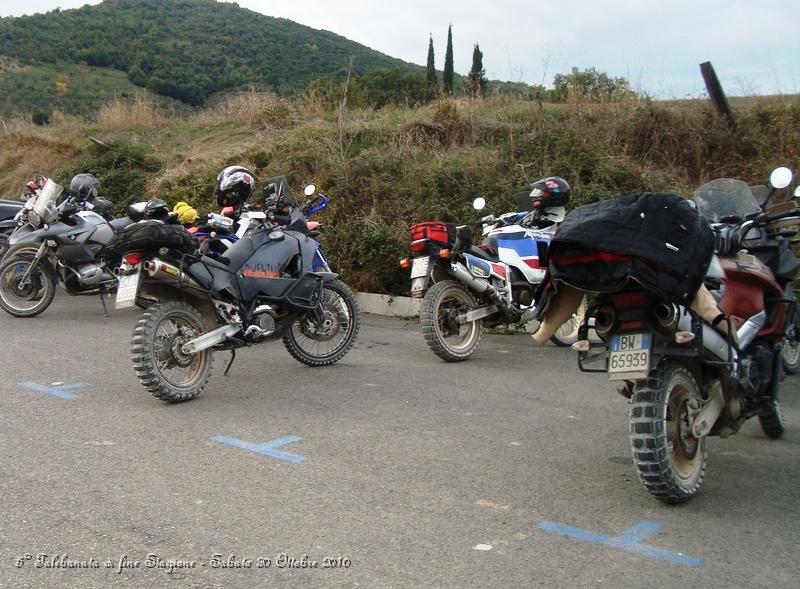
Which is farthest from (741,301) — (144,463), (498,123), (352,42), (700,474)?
(352,42)

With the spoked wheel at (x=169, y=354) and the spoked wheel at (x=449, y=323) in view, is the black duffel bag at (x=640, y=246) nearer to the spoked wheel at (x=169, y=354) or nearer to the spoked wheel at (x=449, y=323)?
the spoked wheel at (x=169, y=354)

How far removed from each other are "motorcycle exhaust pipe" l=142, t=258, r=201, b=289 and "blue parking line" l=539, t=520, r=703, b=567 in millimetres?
3619

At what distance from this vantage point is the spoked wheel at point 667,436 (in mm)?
4027

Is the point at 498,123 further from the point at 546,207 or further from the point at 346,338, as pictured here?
the point at 346,338

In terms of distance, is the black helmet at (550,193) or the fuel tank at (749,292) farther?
the black helmet at (550,193)

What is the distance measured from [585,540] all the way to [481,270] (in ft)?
15.3

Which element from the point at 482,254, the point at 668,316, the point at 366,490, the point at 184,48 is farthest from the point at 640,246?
the point at 184,48

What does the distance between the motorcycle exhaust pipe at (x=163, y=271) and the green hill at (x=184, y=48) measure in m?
39.6

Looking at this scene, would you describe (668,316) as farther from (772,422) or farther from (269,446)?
(269,446)

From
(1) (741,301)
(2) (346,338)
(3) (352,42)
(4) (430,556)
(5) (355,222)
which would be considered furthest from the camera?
(3) (352,42)

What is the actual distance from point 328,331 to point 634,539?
14.8ft

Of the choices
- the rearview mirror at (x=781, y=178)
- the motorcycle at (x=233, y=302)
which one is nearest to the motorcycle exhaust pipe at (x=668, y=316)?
the rearview mirror at (x=781, y=178)

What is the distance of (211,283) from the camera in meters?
6.62

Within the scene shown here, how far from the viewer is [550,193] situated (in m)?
8.95
